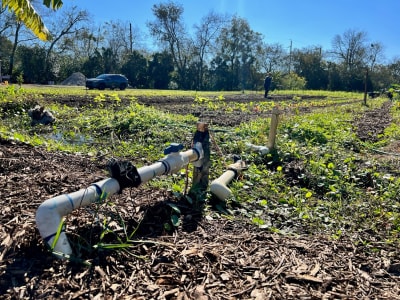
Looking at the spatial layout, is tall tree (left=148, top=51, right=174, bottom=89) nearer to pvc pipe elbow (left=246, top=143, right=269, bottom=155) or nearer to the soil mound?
the soil mound

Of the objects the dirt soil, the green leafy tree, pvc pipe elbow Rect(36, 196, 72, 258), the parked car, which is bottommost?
the dirt soil

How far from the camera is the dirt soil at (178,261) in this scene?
189cm

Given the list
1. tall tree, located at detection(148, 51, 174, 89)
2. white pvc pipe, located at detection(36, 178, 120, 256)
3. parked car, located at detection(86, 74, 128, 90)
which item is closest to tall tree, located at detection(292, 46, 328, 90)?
tall tree, located at detection(148, 51, 174, 89)

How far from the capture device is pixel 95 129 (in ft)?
26.8

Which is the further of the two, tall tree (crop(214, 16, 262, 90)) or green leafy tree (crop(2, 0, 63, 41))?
tall tree (crop(214, 16, 262, 90))

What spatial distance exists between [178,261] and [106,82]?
27.6 m

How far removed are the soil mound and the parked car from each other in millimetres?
9135

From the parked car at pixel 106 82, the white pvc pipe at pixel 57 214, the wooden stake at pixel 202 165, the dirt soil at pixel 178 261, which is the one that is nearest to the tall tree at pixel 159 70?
the parked car at pixel 106 82

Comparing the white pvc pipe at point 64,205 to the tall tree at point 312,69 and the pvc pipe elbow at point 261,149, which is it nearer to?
the pvc pipe elbow at point 261,149

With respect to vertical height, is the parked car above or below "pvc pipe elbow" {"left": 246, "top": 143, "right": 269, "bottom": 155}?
above

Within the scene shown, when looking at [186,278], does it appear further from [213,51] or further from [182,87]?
[213,51]

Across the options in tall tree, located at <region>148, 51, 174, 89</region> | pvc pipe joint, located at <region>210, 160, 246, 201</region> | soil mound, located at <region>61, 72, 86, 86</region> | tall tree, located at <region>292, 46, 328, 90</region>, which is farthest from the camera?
tall tree, located at <region>292, 46, 328, 90</region>

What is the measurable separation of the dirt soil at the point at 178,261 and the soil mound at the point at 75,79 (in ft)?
118

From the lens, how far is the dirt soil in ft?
6.21
